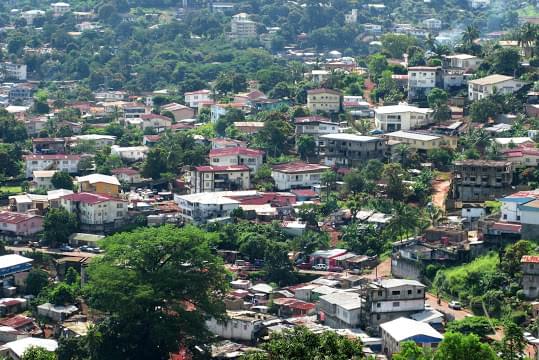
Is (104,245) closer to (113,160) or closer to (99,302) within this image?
(99,302)

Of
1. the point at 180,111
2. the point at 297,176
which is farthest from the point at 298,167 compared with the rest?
the point at 180,111

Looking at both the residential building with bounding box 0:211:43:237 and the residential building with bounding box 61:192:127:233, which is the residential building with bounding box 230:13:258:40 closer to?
the residential building with bounding box 61:192:127:233

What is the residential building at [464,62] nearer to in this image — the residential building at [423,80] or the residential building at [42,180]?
the residential building at [423,80]

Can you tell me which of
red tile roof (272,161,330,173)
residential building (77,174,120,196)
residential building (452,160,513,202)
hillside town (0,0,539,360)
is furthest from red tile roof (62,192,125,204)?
residential building (452,160,513,202)

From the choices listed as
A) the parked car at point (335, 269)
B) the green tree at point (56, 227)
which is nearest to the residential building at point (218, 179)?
the green tree at point (56, 227)

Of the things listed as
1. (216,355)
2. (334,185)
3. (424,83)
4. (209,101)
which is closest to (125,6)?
(209,101)

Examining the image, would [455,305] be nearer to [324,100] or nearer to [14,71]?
[324,100]

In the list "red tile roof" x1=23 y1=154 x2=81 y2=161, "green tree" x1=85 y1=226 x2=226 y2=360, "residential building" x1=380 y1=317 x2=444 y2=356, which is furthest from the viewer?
"red tile roof" x1=23 y1=154 x2=81 y2=161
